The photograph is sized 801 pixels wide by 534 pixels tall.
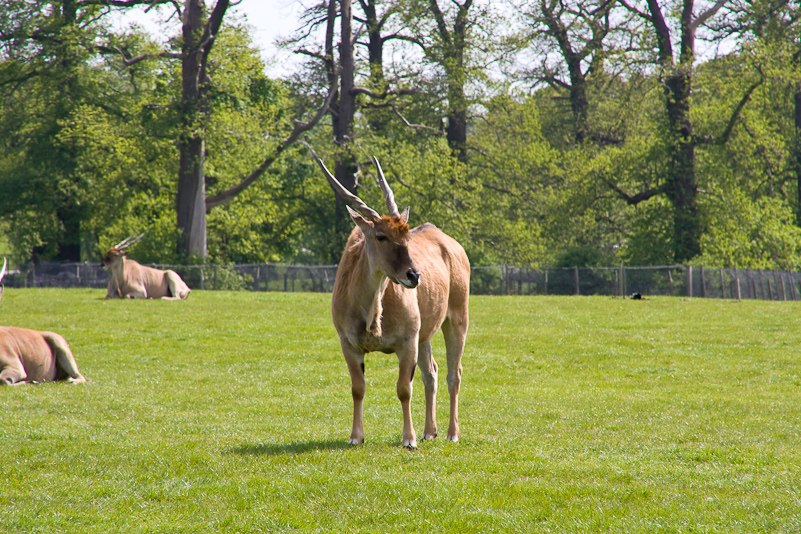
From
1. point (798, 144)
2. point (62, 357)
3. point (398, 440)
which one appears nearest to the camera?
point (398, 440)

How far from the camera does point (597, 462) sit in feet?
25.1

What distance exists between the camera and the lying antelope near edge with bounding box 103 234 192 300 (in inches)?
1061

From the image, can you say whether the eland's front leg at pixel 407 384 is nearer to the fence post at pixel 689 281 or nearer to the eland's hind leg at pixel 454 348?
the eland's hind leg at pixel 454 348

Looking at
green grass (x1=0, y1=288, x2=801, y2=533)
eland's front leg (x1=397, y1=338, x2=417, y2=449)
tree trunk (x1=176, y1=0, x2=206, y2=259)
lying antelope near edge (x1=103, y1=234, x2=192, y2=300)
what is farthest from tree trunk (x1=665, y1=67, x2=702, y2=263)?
eland's front leg (x1=397, y1=338, x2=417, y2=449)

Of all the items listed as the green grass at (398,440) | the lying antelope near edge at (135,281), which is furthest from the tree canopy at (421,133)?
the green grass at (398,440)

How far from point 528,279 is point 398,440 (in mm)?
35737

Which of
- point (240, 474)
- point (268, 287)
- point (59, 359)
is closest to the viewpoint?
point (240, 474)

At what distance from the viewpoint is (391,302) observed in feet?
26.6

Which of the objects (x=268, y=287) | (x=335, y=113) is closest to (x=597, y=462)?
(x=268, y=287)

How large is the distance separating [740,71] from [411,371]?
39492mm

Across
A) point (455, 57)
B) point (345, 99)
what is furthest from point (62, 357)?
point (455, 57)

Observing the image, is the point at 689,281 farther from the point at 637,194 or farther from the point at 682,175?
the point at 637,194

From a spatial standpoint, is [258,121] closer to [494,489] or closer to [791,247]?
[791,247]

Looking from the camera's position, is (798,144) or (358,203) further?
(798,144)
